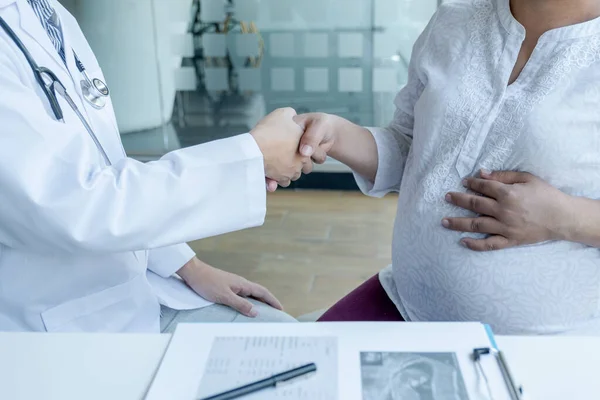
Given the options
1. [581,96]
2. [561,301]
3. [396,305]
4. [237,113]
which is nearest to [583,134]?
[581,96]

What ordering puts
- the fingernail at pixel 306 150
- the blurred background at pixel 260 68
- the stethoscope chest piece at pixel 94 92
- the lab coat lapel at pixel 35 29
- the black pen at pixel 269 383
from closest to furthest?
the black pen at pixel 269 383
the lab coat lapel at pixel 35 29
the stethoscope chest piece at pixel 94 92
the fingernail at pixel 306 150
the blurred background at pixel 260 68

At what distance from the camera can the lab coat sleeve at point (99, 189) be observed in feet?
2.46

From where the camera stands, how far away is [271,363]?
2.18 feet

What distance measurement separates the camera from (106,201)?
792 millimetres

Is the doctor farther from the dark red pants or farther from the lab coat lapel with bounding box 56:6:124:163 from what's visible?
the dark red pants

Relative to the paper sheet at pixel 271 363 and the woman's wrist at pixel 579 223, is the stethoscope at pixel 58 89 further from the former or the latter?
A: the woman's wrist at pixel 579 223

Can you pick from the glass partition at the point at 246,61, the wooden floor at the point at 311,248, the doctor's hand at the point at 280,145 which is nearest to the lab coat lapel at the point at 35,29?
the doctor's hand at the point at 280,145

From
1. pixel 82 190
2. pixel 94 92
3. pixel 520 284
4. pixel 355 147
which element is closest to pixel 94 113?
pixel 94 92

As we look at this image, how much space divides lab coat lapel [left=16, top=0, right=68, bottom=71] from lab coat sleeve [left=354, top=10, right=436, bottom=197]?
1.98ft

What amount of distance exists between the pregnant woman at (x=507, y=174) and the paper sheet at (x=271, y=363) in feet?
1.22

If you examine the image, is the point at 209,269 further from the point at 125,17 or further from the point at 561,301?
the point at 125,17

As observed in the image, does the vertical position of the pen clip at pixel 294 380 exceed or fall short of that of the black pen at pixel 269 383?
it falls short

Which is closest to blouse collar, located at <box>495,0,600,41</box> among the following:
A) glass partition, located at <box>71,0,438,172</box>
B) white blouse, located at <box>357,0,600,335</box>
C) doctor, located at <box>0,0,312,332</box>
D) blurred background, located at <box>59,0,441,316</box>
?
white blouse, located at <box>357,0,600,335</box>

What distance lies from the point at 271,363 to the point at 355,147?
62 cm
